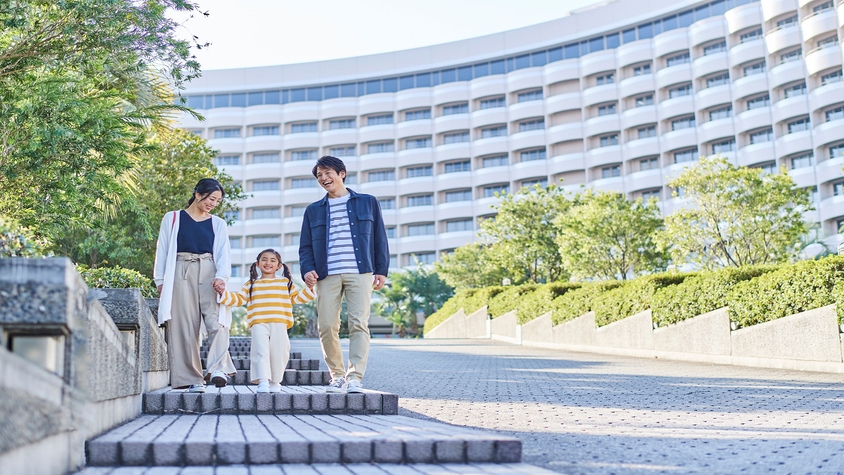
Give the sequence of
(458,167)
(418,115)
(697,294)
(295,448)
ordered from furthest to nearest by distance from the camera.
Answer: (418,115), (458,167), (697,294), (295,448)

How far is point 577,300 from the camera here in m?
23.1

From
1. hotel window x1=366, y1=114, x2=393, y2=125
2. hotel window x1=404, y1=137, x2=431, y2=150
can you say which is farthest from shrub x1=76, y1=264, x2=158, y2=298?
hotel window x1=366, y1=114, x2=393, y2=125

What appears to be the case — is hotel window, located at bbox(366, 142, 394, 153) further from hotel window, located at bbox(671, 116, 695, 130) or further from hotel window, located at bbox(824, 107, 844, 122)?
hotel window, located at bbox(824, 107, 844, 122)

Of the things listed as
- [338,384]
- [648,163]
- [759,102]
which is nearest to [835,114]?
[759,102]

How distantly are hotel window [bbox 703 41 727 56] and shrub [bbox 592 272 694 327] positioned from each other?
1702 inches

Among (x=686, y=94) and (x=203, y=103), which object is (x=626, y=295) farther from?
(x=203, y=103)

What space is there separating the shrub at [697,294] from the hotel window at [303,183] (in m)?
59.0

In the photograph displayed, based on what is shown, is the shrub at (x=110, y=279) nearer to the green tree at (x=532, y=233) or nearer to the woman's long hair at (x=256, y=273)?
the woman's long hair at (x=256, y=273)

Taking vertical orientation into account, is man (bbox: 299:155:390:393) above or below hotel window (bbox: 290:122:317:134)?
below

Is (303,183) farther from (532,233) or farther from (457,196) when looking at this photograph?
(532,233)

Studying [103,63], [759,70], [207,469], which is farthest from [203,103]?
[207,469]

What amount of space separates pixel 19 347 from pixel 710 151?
60.0 m

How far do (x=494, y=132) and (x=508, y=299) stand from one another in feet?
128

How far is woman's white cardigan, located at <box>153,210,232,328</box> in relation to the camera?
6.36 metres
